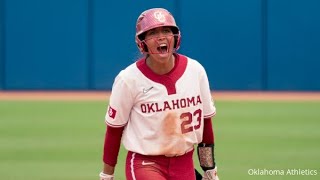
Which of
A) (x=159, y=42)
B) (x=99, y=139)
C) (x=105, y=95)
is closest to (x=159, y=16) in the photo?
(x=159, y=42)

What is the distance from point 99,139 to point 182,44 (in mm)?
9433

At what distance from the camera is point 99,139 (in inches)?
531

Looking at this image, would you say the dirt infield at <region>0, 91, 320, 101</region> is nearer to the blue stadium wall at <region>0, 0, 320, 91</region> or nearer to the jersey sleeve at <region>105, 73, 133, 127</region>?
the blue stadium wall at <region>0, 0, 320, 91</region>

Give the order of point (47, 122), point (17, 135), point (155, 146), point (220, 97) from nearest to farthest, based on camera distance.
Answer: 1. point (155, 146)
2. point (17, 135)
3. point (47, 122)
4. point (220, 97)

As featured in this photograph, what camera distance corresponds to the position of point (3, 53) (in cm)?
2339

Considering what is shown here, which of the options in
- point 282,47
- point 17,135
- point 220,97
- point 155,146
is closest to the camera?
point 155,146

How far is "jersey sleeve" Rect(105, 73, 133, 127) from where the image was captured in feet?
20.6

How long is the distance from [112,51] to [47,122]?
7610 mm

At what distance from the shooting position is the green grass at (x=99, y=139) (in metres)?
10.9

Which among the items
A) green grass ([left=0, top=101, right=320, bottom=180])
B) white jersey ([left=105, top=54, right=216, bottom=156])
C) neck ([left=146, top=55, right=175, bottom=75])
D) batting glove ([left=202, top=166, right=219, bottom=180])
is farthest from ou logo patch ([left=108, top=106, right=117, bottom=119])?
green grass ([left=0, top=101, right=320, bottom=180])

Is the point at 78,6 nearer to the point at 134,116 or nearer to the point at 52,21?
the point at 52,21

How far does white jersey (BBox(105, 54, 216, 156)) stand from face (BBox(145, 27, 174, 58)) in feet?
0.73

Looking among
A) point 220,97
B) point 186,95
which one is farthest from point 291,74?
point 186,95

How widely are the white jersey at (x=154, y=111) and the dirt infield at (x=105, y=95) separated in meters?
13.8
